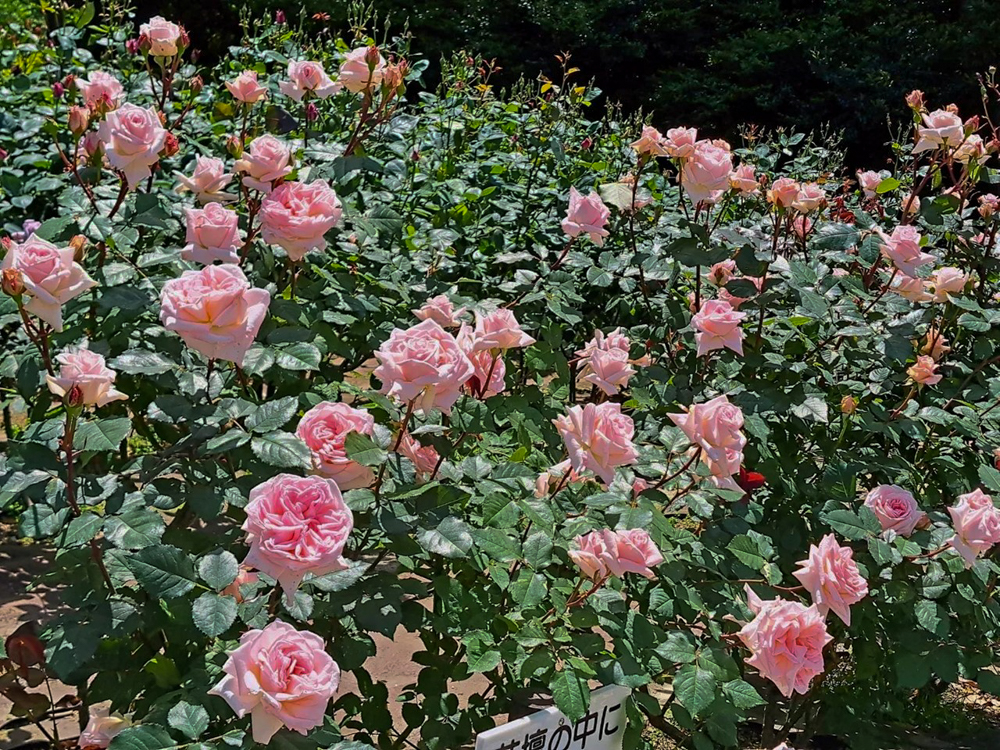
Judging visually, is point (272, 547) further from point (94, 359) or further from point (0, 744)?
point (0, 744)

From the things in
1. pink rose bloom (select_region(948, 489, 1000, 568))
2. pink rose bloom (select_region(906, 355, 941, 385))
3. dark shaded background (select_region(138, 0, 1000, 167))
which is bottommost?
dark shaded background (select_region(138, 0, 1000, 167))

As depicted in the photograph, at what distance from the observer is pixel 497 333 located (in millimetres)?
1500

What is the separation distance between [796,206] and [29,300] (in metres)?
1.55

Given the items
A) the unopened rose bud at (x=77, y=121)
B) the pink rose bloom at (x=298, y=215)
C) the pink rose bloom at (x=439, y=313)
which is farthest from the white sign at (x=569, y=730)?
the unopened rose bud at (x=77, y=121)

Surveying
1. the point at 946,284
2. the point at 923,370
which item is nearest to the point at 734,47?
the point at 946,284

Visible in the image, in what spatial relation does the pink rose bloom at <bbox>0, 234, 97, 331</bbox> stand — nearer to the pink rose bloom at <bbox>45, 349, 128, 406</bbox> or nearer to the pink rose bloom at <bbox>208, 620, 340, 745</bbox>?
the pink rose bloom at <bbox>45, 349, 128, 406</bbox>

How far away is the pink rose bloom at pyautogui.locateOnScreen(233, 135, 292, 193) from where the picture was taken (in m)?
1.66

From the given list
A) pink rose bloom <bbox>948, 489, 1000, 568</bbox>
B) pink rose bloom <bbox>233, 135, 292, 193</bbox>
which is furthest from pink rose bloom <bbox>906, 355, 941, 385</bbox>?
pink rose bloom <bbox>233, 135, 292, 193</bbox>

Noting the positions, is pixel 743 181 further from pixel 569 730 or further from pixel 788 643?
pixel 569 730

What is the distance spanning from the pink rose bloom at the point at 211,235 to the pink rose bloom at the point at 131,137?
161 millimetres

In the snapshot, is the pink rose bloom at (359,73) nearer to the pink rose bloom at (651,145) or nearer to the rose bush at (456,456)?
the rose bush at (456,456)

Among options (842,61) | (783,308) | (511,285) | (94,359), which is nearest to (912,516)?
(783,308)

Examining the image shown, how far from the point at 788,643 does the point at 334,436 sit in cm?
68

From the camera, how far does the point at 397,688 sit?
2627 mm
